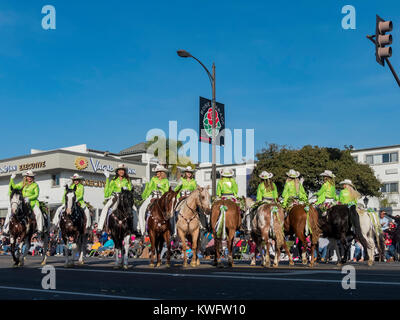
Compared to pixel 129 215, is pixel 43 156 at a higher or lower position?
higher

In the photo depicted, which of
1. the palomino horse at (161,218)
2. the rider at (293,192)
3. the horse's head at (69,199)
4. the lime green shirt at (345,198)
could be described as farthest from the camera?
the lime green shirt at (345,198)

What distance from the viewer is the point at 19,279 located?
43.1 ft

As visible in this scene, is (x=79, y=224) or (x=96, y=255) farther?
(x=96, y=255)

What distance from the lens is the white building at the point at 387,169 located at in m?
76.7

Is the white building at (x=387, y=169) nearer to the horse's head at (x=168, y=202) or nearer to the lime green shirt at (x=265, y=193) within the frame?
the lime green shirt at (x=265, y=193)

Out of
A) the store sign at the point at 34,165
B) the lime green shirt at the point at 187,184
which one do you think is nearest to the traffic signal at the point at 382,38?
the lime green shirt at the point at 187,184

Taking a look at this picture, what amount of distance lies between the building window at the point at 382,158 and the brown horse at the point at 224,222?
6687 centimetres

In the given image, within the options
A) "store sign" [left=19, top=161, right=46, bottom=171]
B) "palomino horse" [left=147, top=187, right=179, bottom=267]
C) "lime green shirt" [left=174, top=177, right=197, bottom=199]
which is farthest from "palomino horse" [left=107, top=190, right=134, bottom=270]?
"store sign" [left=19, top=161, right=46, bottom=171]

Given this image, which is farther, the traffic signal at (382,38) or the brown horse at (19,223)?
the brown horse at (19,223)

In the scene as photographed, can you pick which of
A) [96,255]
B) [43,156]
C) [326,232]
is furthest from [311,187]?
[326,232]

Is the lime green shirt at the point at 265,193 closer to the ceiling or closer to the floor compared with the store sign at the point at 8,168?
closer to the floor
